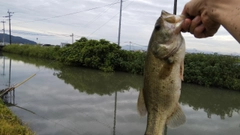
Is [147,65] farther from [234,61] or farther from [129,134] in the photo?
[234,61]

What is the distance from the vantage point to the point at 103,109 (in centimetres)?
1051

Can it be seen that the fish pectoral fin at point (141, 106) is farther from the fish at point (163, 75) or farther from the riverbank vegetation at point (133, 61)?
the riverbank vegetation at point (133, 61)

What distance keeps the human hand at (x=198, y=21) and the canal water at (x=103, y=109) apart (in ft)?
21.8

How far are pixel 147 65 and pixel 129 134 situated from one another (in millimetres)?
6394

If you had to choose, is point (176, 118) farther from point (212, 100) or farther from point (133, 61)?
point (133, 61)

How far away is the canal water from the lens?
26.7 feet

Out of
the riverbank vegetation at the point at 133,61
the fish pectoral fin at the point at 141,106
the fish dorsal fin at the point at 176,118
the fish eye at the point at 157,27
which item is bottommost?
the riverbank vegetation at the point at 133,61

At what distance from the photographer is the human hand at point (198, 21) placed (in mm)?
1321

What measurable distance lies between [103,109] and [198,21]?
9.37m

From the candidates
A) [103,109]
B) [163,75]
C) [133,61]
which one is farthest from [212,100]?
[163,75]

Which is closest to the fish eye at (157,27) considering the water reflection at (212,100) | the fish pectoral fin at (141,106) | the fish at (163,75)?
the fish at (163,75)

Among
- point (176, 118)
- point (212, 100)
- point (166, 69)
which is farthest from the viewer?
point (212, 100)

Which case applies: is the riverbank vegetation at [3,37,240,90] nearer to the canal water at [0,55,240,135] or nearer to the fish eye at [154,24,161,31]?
the canal water at [0,55,240,135]

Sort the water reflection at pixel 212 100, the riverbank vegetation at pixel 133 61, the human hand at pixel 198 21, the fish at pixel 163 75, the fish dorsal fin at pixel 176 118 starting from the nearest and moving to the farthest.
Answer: the human hand at pixel 198 21
the fish at pixel 163 75
the fish dorsal fin at pixel 176 118
the water reflection at pixel 212 100
the riverbank vegetation at pixel 133 61
